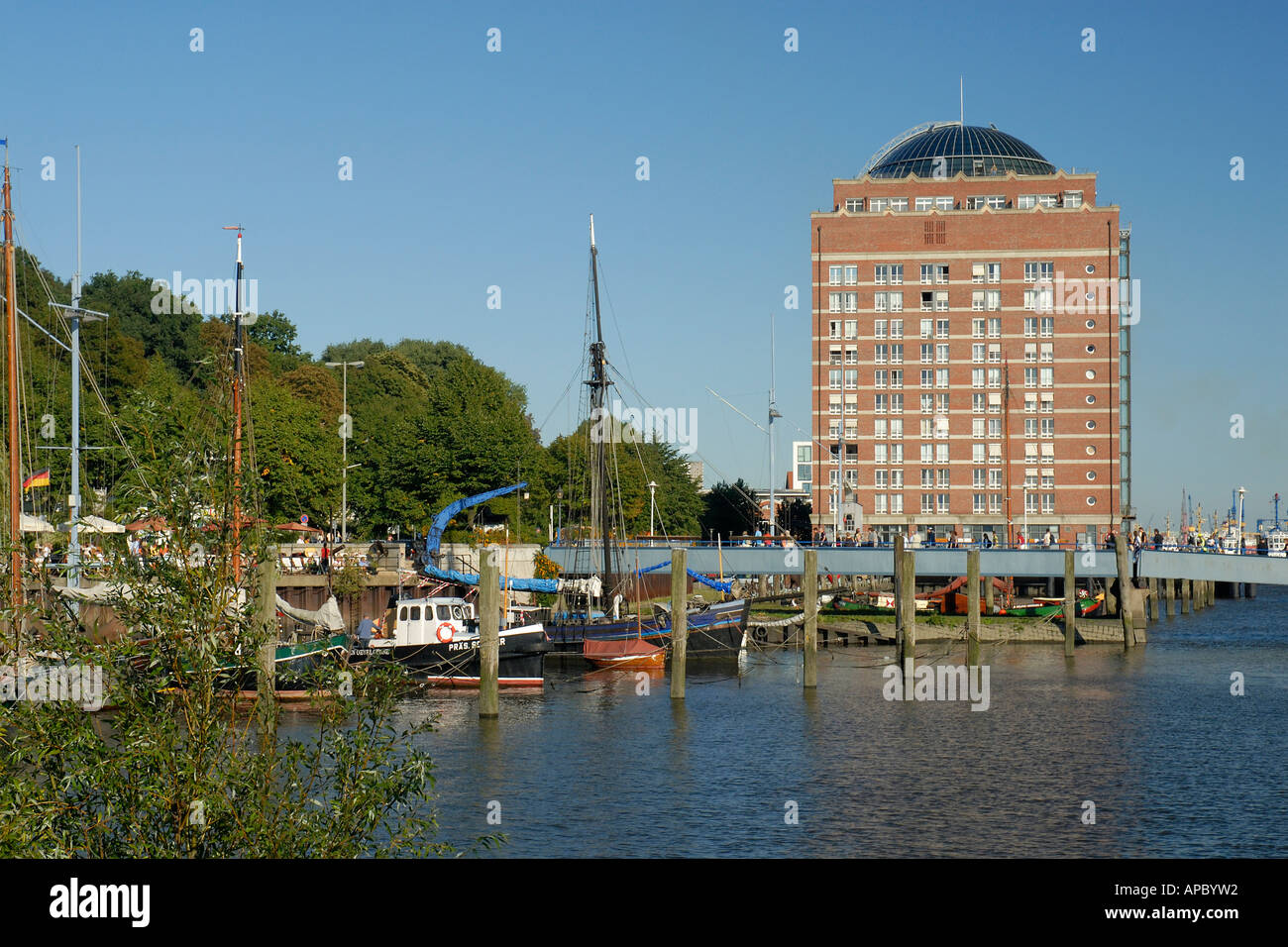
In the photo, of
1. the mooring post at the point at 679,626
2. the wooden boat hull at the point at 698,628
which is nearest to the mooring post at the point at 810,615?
the mooring post at the point at 679,626

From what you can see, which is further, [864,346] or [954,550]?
[864,346]

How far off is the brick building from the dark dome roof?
4.72 m

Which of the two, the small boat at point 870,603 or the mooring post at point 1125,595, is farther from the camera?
the small boat at point 870,603

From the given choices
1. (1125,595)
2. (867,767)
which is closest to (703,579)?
(1125,595)

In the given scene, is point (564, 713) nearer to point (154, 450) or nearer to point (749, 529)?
point (154, 450)

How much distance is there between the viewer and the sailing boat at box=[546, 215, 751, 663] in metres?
62.2

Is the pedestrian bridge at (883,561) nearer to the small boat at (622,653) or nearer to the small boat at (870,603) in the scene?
the small boat at (870,603)

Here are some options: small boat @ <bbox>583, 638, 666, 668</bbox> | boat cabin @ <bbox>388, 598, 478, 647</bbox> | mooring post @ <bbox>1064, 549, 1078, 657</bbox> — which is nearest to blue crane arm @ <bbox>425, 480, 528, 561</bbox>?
small boat @ <bbox>583, 638, 666, 668</bbox>

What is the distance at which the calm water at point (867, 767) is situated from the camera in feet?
98.9

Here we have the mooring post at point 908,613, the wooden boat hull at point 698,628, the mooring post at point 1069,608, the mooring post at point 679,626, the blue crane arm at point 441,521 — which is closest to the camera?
the mooring post at point 679,626

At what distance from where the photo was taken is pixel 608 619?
66312mm

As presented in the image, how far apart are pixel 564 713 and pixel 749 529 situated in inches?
3872
